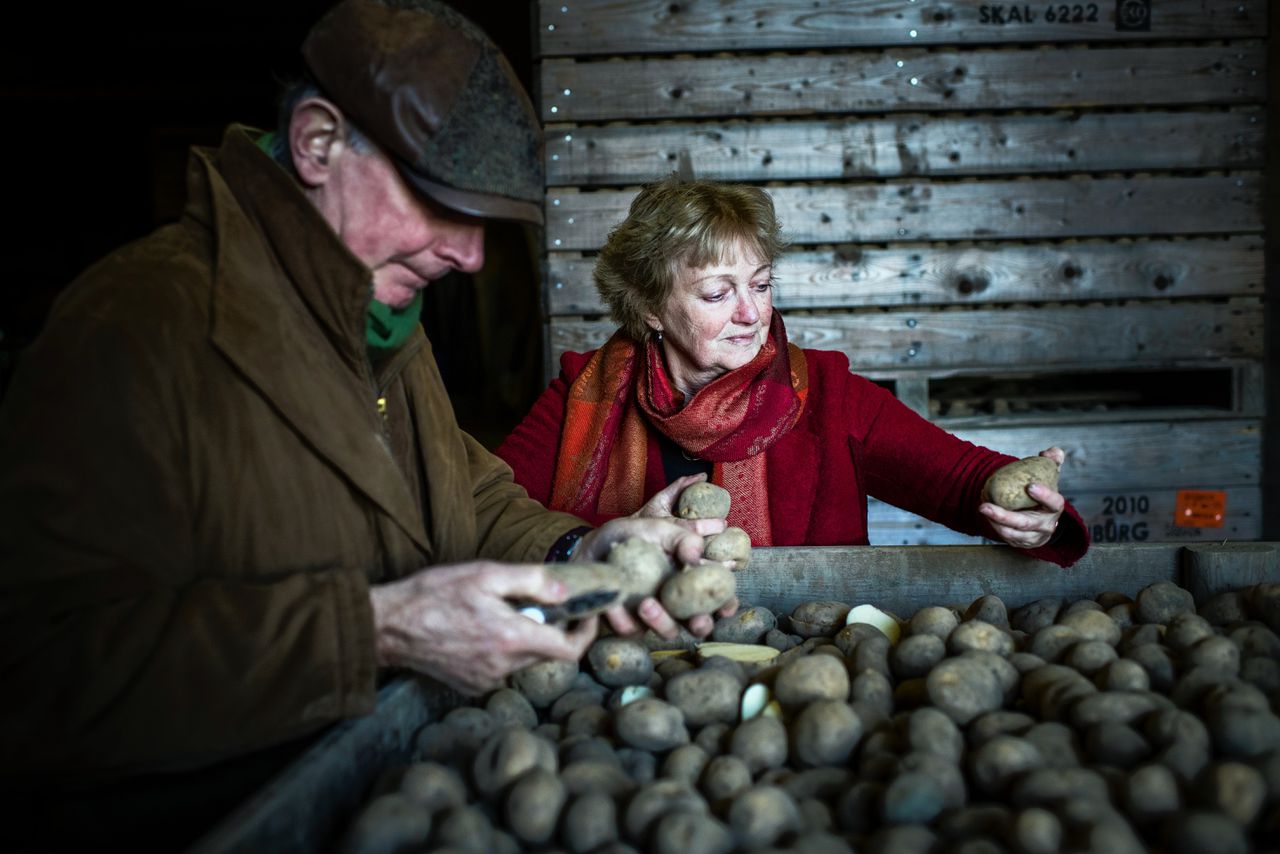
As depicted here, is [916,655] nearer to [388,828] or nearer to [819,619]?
[819,619]

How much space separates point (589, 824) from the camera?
4.09ft

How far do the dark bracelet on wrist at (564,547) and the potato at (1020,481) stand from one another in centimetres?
91

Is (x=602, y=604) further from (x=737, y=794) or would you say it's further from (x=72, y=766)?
(x=72, y=766)

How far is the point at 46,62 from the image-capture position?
30.3ft

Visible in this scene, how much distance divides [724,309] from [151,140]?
9.57m

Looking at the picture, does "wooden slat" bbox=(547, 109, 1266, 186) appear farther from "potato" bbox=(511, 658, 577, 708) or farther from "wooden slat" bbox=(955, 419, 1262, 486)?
"potato" bbox=(511, 658, 577, 708)

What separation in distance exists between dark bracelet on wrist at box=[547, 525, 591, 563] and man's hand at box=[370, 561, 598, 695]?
1.86 ft

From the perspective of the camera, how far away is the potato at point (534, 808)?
127cm

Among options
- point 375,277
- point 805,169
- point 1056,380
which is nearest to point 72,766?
point 375,277

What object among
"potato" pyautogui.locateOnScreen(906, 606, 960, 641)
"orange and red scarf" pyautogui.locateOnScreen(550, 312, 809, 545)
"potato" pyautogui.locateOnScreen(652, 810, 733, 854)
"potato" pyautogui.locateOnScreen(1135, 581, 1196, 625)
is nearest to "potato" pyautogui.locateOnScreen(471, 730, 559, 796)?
"potato" pyautogui.locateOnScreen(652, 810, 733, 854)

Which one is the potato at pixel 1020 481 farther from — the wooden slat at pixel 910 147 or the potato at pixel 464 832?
the wooden slat at pixel 910 147

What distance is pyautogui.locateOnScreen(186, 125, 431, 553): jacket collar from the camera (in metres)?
1.47

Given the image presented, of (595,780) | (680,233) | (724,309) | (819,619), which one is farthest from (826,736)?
(680,233)

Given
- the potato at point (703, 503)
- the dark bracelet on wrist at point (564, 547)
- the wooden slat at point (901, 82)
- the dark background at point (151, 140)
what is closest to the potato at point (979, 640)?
the potato at point (703, 503)
